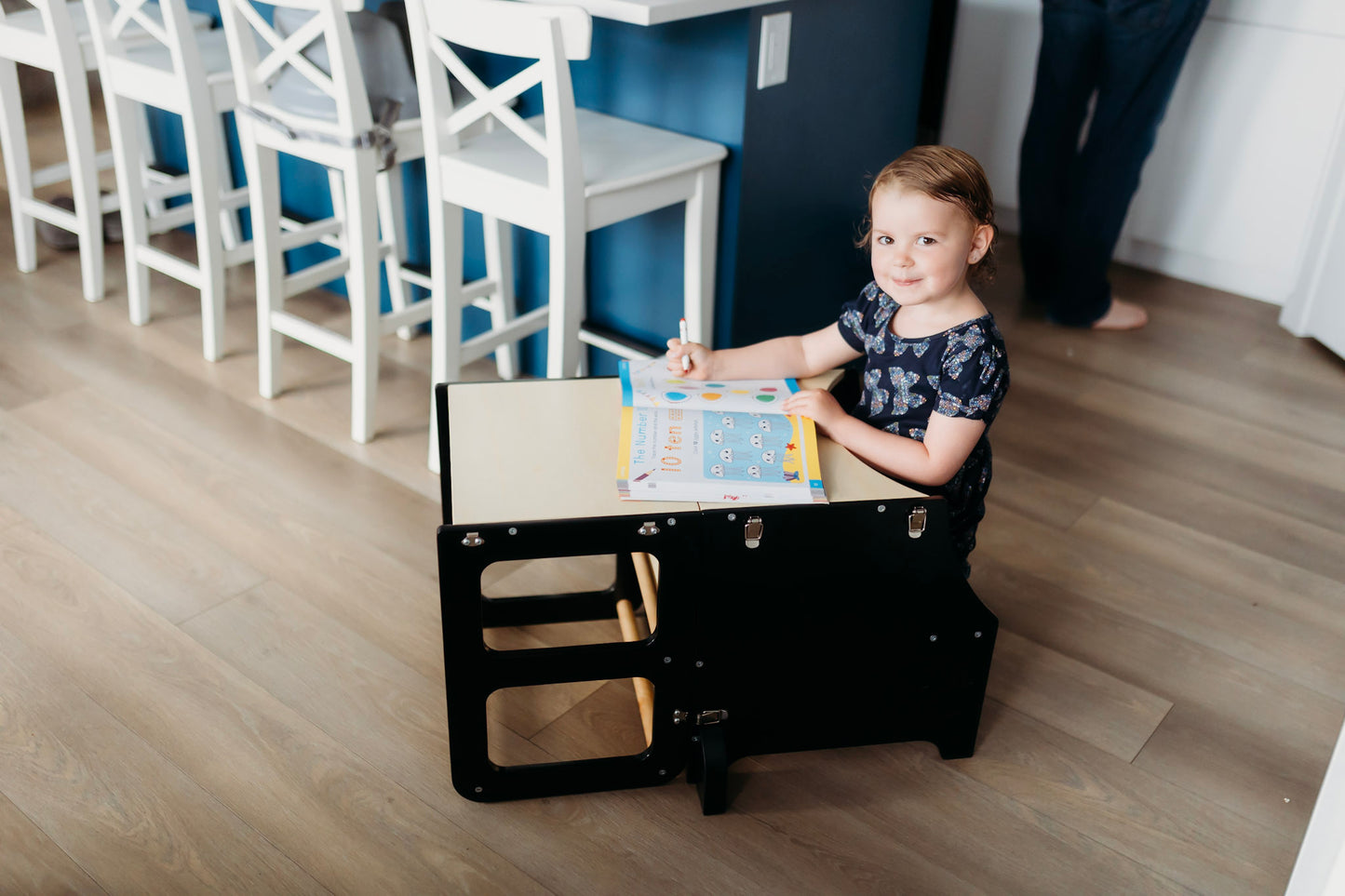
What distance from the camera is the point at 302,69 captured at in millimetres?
2082

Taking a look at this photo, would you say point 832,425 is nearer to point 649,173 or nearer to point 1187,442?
point 649,173

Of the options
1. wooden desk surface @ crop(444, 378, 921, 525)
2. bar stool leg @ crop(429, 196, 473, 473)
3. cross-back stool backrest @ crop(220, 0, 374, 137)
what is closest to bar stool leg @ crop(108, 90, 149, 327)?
cross-back stool backrest @ crop(220, 0, 374, 137)

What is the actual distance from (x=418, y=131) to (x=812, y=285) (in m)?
0.86

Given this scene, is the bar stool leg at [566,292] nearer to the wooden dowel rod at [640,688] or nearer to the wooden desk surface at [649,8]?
the wooden desk surface at [649,8]

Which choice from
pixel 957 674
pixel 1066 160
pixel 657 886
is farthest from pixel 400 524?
pixel 1066 160

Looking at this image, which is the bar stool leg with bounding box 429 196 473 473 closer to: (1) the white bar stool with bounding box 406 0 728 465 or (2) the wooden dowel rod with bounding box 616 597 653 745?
(1) the white bar stool with bounding box 406 0 728 465

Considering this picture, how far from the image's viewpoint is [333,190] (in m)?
2.68

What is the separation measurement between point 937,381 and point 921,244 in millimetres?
183

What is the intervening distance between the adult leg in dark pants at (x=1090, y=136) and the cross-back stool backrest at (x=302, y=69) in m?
1.59

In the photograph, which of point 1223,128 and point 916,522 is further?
point 1223,128

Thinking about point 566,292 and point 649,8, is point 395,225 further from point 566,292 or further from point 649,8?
point 649,8

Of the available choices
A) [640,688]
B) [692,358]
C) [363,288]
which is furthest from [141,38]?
[640,688]

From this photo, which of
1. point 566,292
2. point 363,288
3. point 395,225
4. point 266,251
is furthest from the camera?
point 395,225

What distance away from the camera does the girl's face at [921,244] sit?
1396 mm
